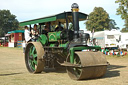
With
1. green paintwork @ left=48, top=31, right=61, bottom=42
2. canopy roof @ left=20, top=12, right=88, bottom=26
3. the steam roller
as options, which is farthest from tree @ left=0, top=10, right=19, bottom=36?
green paintwork @ left=48, top=31, right=61, bottom=42

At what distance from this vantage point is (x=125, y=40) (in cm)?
2912

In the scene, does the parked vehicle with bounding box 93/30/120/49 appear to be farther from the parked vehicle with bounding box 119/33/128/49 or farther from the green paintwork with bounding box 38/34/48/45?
the green paintwork with bounding box 38/34/48/45

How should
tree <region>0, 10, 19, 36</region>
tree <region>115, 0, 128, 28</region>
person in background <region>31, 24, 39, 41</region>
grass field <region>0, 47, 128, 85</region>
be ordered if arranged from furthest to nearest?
tree <region>0, 10, 19, 36</region>
tree <region>115, 0, 128, 28</region>
person in background <region>31, 24, 39, 41</region>
grass field <region>0, 47, 128, 85</region>

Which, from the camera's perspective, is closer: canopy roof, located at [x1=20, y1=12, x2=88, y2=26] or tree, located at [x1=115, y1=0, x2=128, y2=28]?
canopy roof, located at [x1=20, y1=12, x2=88, y2=26]

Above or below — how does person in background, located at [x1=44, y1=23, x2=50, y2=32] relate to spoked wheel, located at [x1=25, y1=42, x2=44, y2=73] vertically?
above

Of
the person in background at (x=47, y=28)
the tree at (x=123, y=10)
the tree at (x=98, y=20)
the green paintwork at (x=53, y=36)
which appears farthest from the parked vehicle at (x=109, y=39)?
the tree at (x=98, y=20)

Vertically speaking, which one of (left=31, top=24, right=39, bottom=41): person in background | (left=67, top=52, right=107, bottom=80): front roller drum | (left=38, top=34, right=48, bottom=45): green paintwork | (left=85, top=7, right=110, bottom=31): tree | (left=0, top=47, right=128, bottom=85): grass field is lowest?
(left=0, top=47, right=128, bottom=85): grass field

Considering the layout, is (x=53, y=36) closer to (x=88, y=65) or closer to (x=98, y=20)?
(x=88, y=65)

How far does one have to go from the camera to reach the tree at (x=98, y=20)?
59688 mm

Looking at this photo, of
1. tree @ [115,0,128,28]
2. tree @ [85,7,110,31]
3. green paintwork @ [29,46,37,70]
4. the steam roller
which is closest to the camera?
the steam roller

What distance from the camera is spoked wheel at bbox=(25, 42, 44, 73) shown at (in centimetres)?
884

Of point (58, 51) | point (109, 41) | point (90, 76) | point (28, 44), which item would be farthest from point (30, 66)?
point (109, 41)

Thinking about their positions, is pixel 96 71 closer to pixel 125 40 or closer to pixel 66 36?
pixel 66 36

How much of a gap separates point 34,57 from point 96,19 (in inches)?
2087
